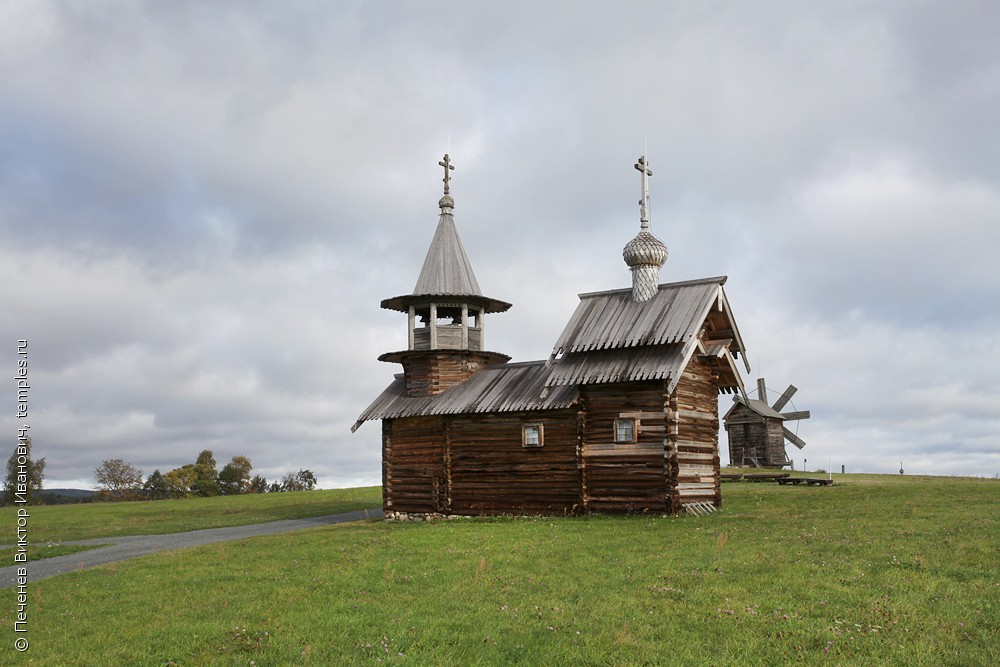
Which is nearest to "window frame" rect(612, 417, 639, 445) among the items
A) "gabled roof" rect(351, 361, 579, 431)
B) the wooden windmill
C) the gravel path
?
"gabled roof" rect(351, 361, 579, 431)

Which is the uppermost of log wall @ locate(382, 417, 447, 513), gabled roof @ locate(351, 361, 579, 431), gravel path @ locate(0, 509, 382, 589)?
gabled roof @ locate(351, 361, 579, 431)

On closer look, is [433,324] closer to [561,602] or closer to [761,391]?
[561,602]

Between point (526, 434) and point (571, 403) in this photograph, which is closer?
point (571, 403)

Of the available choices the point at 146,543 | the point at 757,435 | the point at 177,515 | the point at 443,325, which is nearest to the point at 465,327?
the point at 443,325

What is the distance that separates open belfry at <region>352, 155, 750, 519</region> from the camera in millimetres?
28750

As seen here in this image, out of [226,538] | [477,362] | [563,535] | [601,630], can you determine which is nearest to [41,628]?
[601,630]

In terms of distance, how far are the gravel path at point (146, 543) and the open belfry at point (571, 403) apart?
197 inches

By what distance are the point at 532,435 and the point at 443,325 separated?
7606 mm

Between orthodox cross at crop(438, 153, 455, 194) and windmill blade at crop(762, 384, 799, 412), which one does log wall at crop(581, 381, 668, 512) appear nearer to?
orthodox cross at crop(438, 153, 455, 194)

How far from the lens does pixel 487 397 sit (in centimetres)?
3266

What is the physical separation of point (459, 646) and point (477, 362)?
25393 millimetres

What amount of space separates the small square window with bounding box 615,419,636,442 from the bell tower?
29.3ft

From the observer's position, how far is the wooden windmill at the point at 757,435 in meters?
62.8

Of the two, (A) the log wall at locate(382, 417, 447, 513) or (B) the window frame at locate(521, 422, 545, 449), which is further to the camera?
(A) the log wall at locate(382, 417, 447, 513)
